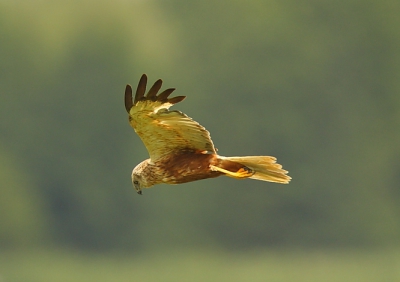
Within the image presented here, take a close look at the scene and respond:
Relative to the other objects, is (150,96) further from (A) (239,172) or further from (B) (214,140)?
(B) (214,140)

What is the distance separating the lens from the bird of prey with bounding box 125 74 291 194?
7.26 meters

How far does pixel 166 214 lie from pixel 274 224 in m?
4.12

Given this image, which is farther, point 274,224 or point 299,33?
point 299,33

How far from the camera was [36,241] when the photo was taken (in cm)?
3431

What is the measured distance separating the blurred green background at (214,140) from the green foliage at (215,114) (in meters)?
0.08

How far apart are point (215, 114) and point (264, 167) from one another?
28.2 m

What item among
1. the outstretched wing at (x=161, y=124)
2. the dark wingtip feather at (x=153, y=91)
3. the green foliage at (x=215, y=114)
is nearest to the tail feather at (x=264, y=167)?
the outstretched wing at (x=161, y=124)

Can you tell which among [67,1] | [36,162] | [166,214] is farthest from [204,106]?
[67,1]

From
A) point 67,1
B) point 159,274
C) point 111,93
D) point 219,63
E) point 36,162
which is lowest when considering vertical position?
point 159,274

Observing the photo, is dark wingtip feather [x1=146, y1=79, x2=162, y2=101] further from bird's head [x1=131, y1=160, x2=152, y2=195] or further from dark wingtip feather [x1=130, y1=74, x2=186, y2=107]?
bird's head [x1=131, y1=160, x2=152, y2=195]

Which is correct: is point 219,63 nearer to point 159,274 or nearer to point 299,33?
point 299,33

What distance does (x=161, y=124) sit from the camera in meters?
7.36

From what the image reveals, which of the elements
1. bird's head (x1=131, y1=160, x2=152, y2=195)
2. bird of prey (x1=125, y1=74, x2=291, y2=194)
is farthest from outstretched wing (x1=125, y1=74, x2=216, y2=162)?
bird's head (x1=131, y1=160, x2=152, y2=195)

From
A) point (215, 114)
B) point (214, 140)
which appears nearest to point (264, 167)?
point (214, 140)
